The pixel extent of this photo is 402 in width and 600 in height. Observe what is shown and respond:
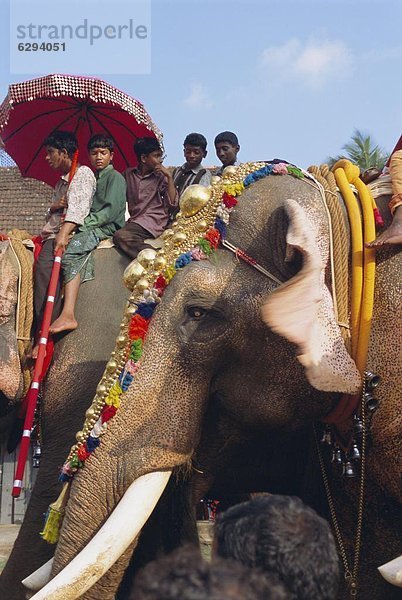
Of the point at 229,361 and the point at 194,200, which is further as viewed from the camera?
the point at 194,200

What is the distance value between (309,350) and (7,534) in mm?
8828

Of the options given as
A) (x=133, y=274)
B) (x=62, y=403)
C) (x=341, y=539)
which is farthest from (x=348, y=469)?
(x=62, y=403)

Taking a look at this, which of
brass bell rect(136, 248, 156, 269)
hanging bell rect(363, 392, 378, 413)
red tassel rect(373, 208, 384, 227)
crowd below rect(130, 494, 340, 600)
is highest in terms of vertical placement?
red tassel rect(373, 208, 384, 227)

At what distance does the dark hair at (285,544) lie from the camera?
1.69 metres

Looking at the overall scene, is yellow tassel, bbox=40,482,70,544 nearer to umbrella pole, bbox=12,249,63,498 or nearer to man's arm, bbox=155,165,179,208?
umbrella pole, bbox=12,249,63,498

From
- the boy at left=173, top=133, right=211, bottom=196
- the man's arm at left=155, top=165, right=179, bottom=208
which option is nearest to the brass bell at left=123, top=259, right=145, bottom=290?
the man's arm at left=155, top=165, right=179, bottom=208

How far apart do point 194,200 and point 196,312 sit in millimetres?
530

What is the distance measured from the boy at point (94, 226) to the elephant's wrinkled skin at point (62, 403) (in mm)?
83

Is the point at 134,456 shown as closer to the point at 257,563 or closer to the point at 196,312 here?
the point at 196,312

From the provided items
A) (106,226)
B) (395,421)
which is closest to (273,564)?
(395,421)

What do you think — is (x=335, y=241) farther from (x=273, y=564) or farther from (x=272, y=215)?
(x=273, y=564)

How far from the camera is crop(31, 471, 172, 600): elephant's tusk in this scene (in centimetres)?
325

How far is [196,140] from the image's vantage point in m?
6.00

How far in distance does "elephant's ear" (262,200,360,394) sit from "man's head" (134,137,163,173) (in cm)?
207
